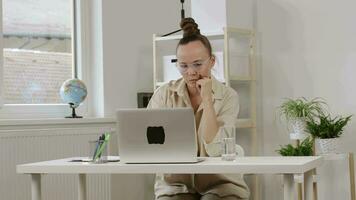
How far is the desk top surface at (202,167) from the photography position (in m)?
2.02

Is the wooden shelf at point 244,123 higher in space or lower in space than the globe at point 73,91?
lower

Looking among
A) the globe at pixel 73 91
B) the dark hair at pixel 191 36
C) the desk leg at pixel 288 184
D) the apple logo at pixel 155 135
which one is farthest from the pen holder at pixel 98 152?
the globe at pixel 73 91

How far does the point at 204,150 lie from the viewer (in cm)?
253

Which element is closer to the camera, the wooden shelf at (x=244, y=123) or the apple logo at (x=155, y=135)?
the apple logo at (x=155, y=135)

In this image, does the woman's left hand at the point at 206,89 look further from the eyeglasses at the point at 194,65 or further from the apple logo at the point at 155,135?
the apple logo at the point at 155,135

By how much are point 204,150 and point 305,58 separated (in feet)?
5.50

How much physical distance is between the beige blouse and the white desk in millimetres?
161

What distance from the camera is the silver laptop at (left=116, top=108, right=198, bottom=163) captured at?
2148 millimetres

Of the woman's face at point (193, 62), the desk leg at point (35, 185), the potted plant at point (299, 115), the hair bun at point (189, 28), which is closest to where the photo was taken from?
the desk leg at point (35, 185)

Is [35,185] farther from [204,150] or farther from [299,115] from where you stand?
[299,115]

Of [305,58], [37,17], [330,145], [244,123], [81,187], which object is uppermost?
[37,17]

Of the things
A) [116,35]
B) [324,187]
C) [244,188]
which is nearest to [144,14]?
[116,35]

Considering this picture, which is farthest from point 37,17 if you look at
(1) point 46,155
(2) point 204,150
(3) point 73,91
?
(2) point 204,150

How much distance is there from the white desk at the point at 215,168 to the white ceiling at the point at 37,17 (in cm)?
172
